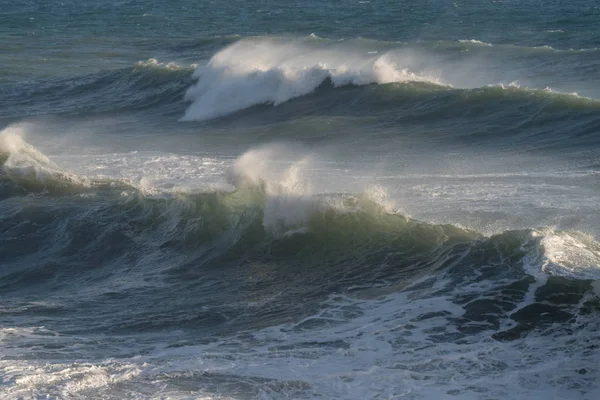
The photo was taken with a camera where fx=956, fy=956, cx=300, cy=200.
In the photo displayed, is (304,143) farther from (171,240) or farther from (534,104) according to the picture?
(171,240)

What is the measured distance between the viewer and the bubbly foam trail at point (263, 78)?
1006 inches

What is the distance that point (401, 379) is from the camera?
343 inches

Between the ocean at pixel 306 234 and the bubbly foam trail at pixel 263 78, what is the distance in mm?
91

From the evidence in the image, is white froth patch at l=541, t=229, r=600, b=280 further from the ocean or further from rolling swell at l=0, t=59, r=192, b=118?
rolling swell at l=0, t=59, r=192, b=118

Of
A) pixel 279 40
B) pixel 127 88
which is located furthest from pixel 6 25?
pixel 127 88

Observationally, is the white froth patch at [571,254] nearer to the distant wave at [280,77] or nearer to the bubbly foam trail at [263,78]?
the distant wave at [280,77]

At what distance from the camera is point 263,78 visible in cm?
2683

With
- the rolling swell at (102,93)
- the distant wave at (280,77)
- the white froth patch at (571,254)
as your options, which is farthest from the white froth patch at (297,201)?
the rolling swell at (102,93)

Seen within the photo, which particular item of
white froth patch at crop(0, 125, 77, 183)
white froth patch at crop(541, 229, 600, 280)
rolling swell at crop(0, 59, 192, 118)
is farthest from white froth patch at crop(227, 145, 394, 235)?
rolling swell at crop(0, 59, 192, 118)

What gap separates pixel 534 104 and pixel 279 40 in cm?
1842

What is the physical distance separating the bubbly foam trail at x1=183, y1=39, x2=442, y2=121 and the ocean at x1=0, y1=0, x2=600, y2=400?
9 centimetres

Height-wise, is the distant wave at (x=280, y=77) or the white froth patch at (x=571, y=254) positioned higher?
the distant wave at (x=280, y=77)

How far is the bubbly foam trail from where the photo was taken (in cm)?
2555

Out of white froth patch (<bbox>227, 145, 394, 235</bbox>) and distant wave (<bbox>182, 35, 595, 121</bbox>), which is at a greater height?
distant wave (<bbox>182, 35, 595, 121</bbox>)
